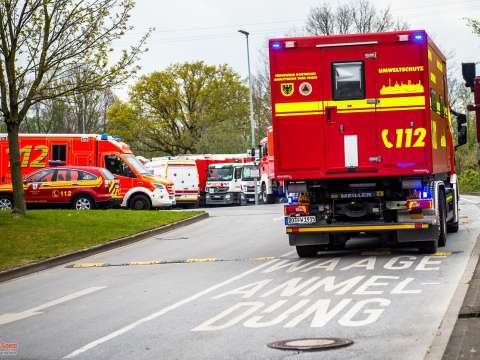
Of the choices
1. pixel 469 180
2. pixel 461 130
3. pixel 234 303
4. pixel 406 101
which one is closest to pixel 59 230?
pixel 461 130

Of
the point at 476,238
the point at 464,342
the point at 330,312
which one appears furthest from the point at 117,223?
the point at 464,342

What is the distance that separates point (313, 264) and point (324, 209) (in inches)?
41.2

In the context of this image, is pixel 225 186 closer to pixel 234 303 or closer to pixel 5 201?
pixel 5 201

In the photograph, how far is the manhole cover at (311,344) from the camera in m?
8.47

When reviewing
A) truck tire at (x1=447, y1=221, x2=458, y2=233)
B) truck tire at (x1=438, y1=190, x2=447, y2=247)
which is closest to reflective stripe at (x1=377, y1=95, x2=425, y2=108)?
truck tire at (x1=438, y1=190, x2=447, y2=247)

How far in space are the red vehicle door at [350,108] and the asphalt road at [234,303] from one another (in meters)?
1.68

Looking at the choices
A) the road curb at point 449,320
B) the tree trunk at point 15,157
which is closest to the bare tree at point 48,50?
the tree trunk at point 15,157

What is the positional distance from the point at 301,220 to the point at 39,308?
206 inches

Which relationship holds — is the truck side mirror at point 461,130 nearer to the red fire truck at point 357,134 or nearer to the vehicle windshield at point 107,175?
the red fire truck at point 357,134

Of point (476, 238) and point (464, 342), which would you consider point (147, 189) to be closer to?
point (476, 238)

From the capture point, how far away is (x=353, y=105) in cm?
1619

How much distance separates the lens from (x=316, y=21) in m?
68.7

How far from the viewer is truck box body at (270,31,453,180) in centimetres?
1602

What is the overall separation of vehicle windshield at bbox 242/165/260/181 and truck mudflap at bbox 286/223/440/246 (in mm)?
35582
